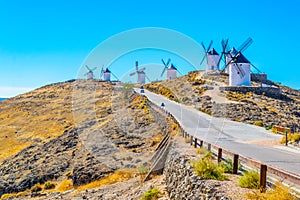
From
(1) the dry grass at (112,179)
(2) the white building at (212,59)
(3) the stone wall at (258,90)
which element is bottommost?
(1) the dry grass at (112,179)

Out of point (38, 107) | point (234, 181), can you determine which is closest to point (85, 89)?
point (38, 107)

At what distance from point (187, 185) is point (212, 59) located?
78822 millimetres

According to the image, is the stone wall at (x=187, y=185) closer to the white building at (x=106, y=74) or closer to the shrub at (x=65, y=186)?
the shrub at (x=65, y=186)

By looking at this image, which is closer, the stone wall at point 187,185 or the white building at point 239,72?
the stone wall at point 187,185

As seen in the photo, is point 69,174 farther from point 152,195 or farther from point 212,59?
point 212,59

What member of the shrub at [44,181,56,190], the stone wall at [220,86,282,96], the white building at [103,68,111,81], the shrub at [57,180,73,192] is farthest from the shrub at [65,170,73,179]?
the white building at [103,68,111,81]

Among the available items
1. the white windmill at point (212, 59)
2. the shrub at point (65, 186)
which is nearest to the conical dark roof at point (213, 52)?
the white windmill at point (212, 59)

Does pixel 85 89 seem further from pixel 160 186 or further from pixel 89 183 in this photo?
pixel 160 186

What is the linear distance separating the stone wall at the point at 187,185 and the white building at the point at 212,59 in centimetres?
7460

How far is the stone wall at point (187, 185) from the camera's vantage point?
26.9 feet

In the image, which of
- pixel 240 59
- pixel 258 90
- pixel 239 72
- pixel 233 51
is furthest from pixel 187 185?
pixel 233 51

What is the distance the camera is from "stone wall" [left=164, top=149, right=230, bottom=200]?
8196 millimetres

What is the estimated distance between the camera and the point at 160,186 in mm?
14422

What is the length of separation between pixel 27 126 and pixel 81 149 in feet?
107
